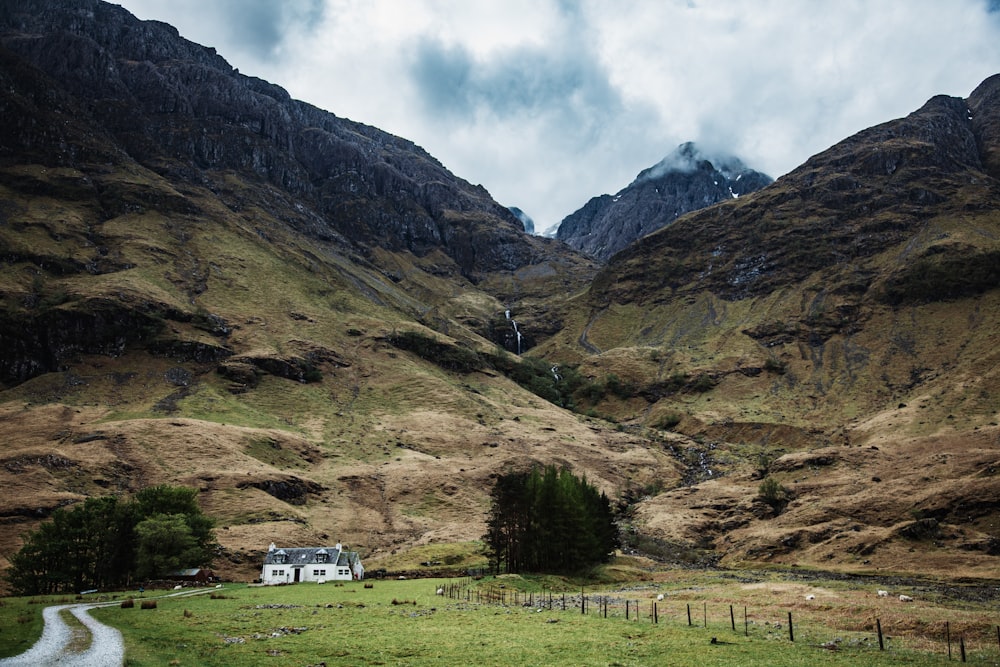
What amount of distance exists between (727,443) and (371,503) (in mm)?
102311

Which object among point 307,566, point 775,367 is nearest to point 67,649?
point 307,566

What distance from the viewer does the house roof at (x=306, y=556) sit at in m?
79.9

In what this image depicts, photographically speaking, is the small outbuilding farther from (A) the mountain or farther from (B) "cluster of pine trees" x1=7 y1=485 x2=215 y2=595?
(A) the mountain

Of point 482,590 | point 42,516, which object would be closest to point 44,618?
A: point 482,590

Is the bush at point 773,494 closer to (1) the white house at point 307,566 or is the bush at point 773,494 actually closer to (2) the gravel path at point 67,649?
(1) the white house at point 307,566

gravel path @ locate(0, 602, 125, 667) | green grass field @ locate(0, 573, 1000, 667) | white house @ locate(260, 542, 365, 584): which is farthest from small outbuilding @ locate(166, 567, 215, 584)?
gravel path @ locate(0, 602, 125, 667)

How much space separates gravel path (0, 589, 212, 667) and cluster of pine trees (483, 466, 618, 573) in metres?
47.8

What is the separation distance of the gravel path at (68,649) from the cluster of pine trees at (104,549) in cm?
3473

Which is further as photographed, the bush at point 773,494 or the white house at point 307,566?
the bush at point 773,494

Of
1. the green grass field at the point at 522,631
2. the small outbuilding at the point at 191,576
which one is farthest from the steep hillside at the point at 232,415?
the green grass field at the point at 522,631

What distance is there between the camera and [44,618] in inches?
1403

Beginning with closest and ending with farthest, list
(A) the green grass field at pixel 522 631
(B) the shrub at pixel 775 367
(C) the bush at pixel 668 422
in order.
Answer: (A) the green grass field at pixel 522 631, (C) the bush at pixel 668 422, (B) the shrub at pixel 775 367

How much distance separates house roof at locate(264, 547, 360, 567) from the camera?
3145 inches

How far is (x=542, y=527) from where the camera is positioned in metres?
73.1
